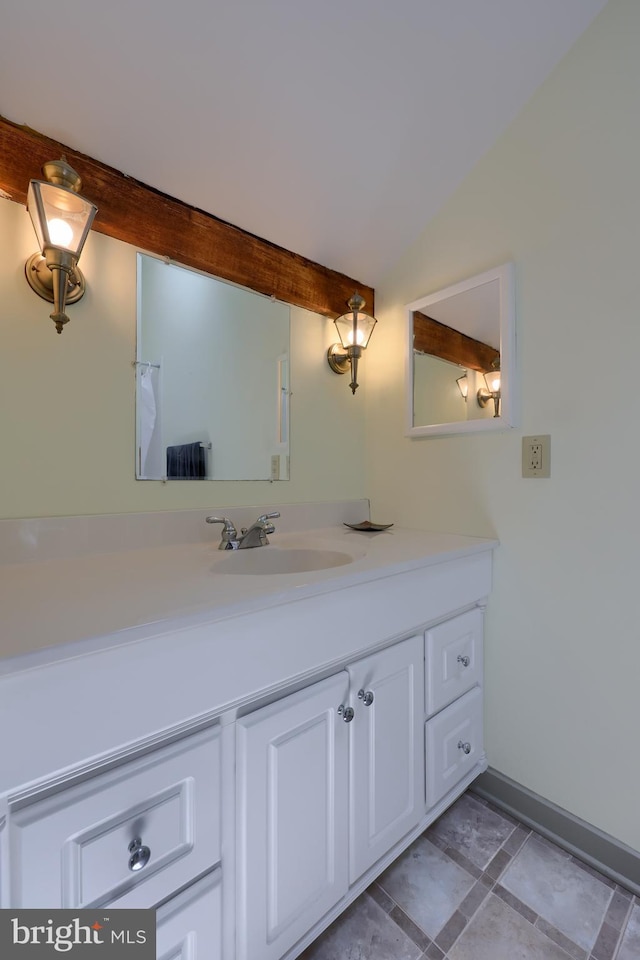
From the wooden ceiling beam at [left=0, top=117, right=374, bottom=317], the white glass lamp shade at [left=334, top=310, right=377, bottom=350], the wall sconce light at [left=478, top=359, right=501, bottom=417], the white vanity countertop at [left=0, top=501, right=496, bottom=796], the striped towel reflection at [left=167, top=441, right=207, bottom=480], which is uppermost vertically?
the wooden ceiling beam at [left=0, top=117, right=374, bottom=317]

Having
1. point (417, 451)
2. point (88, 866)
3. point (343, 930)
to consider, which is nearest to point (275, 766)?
point (88, 866)

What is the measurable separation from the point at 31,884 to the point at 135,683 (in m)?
0.26

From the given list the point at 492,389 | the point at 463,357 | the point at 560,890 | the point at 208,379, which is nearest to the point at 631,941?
the point at 560,890

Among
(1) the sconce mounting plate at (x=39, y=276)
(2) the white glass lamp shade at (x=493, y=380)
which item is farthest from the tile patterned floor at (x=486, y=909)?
(1) the sconce mounting plate at (x=39, y=276)

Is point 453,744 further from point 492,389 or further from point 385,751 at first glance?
point 492,389

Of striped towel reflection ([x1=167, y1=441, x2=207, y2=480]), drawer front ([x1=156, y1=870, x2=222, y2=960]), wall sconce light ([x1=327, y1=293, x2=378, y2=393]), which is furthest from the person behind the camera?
wall sconce light ([x1=327, y1=293, x2=378, y2=393])

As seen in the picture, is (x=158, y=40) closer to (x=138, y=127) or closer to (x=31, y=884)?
(x=138, y=127)

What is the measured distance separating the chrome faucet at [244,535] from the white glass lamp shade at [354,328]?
78 cm

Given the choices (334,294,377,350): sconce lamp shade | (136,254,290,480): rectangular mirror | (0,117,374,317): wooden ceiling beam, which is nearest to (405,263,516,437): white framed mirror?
(334,294,377,350): sconce lamp shade

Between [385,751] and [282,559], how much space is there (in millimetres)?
570

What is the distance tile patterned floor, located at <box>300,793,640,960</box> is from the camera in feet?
3.07

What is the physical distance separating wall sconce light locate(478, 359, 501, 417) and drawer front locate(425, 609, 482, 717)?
671mm

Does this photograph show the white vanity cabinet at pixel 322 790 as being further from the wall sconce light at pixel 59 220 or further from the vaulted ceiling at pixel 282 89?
the vaulted ceiling at pixel 282 89

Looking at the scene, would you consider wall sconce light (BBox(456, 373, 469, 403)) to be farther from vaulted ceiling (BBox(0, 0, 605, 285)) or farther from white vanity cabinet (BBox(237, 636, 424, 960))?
white vanity cabinet (BBox(237, 636, 424, 960))
